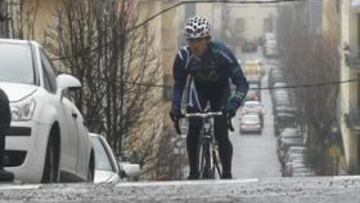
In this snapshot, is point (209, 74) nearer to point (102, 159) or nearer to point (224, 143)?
point (224, 143)

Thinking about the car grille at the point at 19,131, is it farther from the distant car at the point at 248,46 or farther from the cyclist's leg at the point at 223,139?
the distant car at the point at 248,46

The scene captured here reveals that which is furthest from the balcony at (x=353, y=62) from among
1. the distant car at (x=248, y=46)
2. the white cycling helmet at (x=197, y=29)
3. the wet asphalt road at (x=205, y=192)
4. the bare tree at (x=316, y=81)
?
the distant car at (x=248, y=46)

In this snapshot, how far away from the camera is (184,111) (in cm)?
1149

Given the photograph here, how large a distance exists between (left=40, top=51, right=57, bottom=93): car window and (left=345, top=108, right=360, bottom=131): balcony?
1879 inches

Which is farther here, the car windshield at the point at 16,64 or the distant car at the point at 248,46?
the distant car at the point at 248,46

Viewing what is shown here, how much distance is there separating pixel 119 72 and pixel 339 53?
3741 cm

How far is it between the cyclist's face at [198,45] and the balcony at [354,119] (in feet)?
157

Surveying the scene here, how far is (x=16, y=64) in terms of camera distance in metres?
10.8

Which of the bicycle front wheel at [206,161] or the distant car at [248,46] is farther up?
the distant car at [248,46]

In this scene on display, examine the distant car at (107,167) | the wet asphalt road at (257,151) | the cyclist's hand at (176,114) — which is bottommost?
the wet asphalt road at (257,151)

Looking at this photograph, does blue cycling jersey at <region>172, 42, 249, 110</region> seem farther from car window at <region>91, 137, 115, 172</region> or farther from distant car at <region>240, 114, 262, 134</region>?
distant car at <region>240, 114, 262, 134</region>

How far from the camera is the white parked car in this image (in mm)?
9766

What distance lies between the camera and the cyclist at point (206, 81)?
35.8ft

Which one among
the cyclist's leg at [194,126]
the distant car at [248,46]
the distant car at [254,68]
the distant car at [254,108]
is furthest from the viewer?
the distant car at [248,46]
